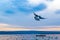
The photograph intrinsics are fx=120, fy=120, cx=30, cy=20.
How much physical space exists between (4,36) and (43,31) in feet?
1.32

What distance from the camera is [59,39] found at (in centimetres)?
123

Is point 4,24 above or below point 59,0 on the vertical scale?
below

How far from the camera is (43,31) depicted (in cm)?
123

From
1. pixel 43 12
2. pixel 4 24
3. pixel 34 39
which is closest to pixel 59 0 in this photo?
pixel 43 12

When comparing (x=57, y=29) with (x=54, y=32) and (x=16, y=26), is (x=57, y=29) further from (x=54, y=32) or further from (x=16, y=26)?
(x=16, y=26)

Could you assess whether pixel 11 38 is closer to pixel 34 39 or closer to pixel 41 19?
pixel 34 39

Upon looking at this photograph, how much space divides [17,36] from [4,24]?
0.18 metres

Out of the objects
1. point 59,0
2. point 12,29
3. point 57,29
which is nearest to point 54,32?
point 57,29

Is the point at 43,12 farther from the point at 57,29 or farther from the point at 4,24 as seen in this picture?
the point at 4,24

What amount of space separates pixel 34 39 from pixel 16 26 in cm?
23

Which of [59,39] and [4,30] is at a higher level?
[4,30]

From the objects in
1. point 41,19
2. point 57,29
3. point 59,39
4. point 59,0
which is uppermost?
point 59,0

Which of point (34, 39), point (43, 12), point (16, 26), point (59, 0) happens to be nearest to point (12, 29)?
point (16, 26)

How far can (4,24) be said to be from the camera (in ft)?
4.00
